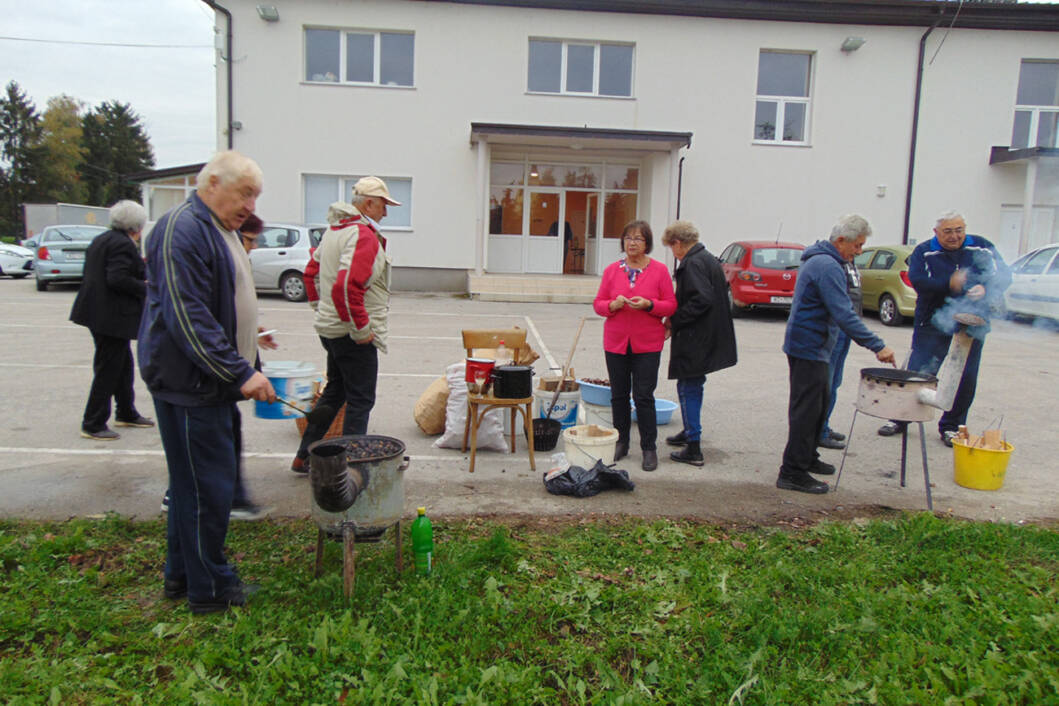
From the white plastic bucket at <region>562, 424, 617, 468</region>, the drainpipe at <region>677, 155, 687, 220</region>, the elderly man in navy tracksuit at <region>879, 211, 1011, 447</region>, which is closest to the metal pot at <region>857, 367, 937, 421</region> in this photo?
the elderly man in navy tracksuit at <region>879, 211, 1011, 447</region>

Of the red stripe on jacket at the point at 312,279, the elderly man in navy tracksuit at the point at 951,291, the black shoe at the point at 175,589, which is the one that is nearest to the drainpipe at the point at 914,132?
the elderly man in navy tracksuit at the point at 951,291

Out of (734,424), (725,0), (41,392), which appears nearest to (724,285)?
(734,424)

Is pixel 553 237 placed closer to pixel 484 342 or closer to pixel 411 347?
pixel 411 347

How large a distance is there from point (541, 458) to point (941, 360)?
141 inches

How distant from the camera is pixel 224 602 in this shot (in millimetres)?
3086

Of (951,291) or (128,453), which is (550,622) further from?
(951,291)

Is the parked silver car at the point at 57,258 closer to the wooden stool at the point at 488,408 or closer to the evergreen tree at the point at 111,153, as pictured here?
the wooden stool at the point at 488,408

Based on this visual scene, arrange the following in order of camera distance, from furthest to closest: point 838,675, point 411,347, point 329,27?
point 329,27 → point 411,347 → point 838,675

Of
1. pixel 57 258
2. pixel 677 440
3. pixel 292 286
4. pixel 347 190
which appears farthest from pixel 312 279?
pixel 57 258

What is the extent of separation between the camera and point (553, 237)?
18844mm

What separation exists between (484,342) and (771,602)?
2.97 meters

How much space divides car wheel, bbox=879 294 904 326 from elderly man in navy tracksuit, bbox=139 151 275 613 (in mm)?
13094

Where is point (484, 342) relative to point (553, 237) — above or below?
below

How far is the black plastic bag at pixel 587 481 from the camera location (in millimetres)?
4566
